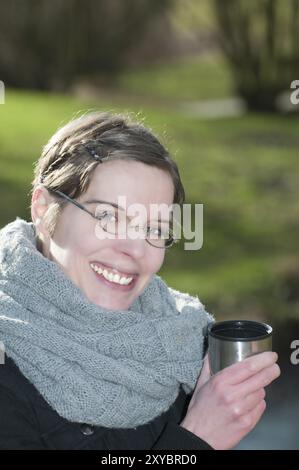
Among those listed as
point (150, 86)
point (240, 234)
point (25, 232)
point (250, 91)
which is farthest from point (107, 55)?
point (25, 232)

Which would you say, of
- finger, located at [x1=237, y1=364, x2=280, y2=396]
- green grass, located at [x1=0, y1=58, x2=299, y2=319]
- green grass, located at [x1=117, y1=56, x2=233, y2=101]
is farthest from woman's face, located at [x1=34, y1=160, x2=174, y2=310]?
green grass, located at [x1=117, y1=56, x2=233, y2=101]

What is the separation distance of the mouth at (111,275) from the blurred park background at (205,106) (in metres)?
3.52

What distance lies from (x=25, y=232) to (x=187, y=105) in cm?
1144

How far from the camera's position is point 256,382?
1746 mm

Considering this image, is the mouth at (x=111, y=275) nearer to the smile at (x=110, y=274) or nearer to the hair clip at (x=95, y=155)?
the smile at (x=110, y=274)

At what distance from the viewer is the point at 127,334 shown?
186 cm

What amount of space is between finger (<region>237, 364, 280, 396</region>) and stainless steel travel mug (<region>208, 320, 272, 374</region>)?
Answer: 1.7 inches

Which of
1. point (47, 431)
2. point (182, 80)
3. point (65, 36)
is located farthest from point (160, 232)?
point (182, 80)

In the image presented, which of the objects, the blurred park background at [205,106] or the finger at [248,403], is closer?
the finger at [248,403]

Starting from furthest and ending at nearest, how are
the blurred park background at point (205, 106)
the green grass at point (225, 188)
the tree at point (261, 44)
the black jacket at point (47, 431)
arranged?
1. the tree at point (261, 44)
2. the blurred park background at point (205, 106)
3. the green grass at point (225, 188)
4. the black jacket at point (47, 431)

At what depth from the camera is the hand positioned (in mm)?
1741

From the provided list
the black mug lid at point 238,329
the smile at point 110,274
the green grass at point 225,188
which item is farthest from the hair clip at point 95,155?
the green grass at point 225,188

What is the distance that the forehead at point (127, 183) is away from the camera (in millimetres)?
1776
